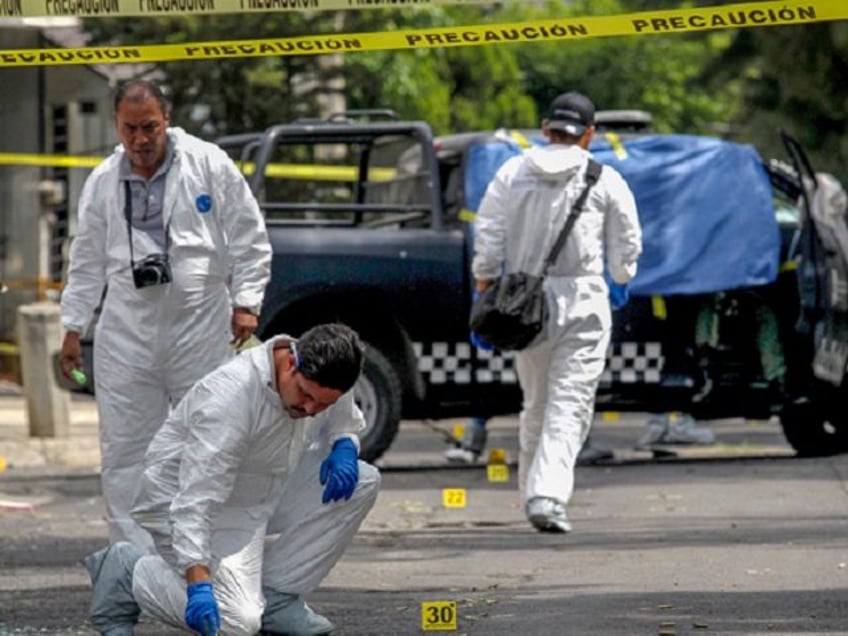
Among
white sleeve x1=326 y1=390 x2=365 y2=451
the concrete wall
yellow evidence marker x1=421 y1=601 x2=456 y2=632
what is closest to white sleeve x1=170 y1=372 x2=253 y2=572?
white sleeve x1=326 y1=390 x2=365 y2=451

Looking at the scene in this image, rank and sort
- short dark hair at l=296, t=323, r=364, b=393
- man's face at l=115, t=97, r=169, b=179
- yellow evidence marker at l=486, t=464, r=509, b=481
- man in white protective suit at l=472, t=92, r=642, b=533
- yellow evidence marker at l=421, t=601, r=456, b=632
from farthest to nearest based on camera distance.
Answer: yellow evidence marker at l=486, t=464, r=509, b=481 < man in white protective suit at l=472, t=92, r=642, b=533 < man's face at l=115, t=97, r=169, b=179 < yellow evidence marker at l=421, t=601, r=456, b=632 < short dark hair at l=296, t=323, r=364, b=393

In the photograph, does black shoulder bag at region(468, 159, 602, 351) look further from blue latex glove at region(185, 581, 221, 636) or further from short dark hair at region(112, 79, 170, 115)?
Answer: blue latex glove at region(185, 581, 221, 636)

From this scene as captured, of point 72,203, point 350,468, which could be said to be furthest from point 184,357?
point 72,203

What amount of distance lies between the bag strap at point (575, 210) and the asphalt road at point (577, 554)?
1247 millimetres

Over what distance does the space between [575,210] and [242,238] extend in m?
2.31

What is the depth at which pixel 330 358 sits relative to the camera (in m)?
7.69

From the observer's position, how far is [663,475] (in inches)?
604

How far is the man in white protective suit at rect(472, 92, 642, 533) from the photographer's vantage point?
12008mm

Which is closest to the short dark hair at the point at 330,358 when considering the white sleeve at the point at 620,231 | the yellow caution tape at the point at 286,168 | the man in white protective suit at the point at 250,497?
the man in white protective suit at the point at 250,497

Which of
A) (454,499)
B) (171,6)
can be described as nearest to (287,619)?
(171,6)

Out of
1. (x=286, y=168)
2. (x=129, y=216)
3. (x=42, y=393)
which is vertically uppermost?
(x=129, y=216)

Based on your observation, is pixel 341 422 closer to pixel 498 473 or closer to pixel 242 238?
pixel 242 238

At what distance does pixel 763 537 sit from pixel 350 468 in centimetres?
396

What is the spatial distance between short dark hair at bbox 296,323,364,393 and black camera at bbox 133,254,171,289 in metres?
2.35
